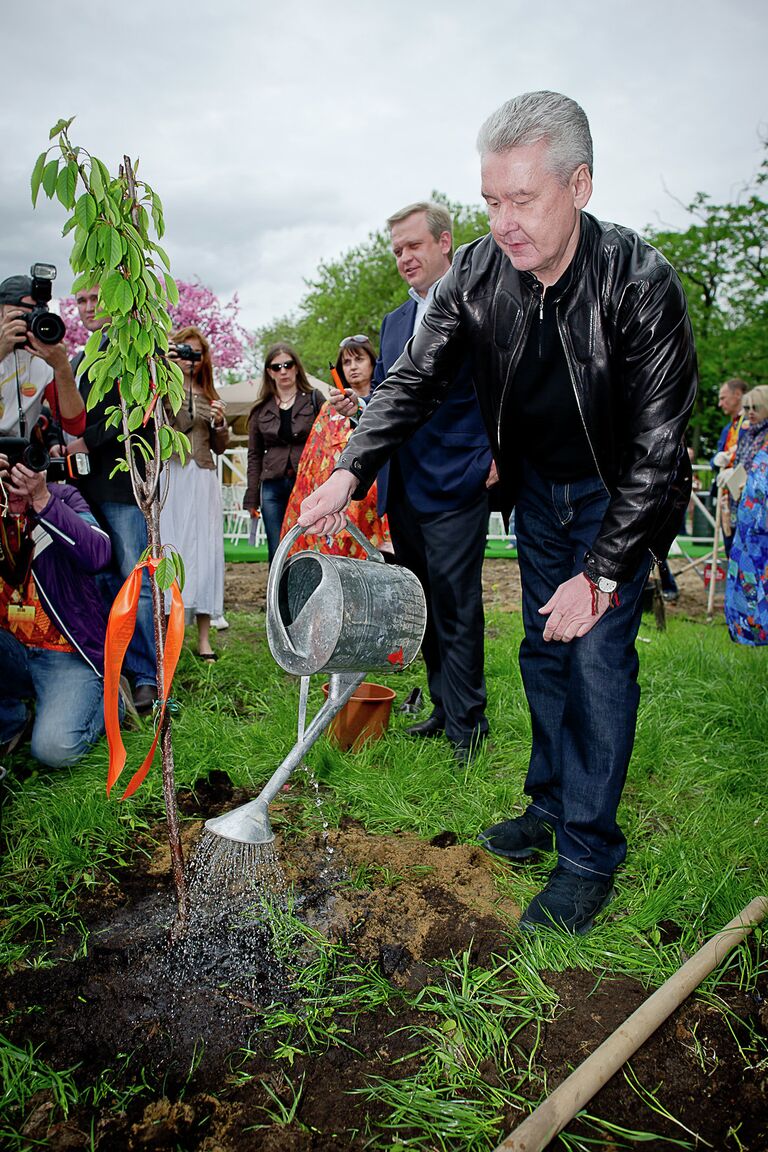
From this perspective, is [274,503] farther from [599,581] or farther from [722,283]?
[722,283]

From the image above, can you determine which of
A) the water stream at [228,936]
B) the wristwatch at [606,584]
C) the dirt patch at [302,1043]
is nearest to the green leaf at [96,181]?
the wristwatch at [606,584]

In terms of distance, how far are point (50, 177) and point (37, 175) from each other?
0.08 ft

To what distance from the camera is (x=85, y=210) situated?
5.42ft

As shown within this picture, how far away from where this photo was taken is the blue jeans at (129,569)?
384 centimetres

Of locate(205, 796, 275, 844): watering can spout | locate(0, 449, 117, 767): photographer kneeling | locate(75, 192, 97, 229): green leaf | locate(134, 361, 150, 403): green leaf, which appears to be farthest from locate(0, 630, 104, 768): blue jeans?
locate(75, 192, 97, 229): green leaf

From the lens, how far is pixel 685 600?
7.43 meters

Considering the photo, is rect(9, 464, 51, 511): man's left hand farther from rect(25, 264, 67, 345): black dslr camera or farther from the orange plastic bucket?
the orange plastic bucket

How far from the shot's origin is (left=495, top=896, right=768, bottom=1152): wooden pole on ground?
4.43ft

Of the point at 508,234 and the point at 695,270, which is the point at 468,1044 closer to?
the point at 508,234

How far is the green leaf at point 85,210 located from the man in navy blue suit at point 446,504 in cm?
152

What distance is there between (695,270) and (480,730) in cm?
2309

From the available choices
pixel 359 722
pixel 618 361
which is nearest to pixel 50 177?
pixel 618 361

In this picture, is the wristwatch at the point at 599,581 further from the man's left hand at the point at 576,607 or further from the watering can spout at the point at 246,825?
the watering can spout at the point at 246,825

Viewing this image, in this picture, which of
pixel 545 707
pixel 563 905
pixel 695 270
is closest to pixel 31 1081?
pixel 563 905
